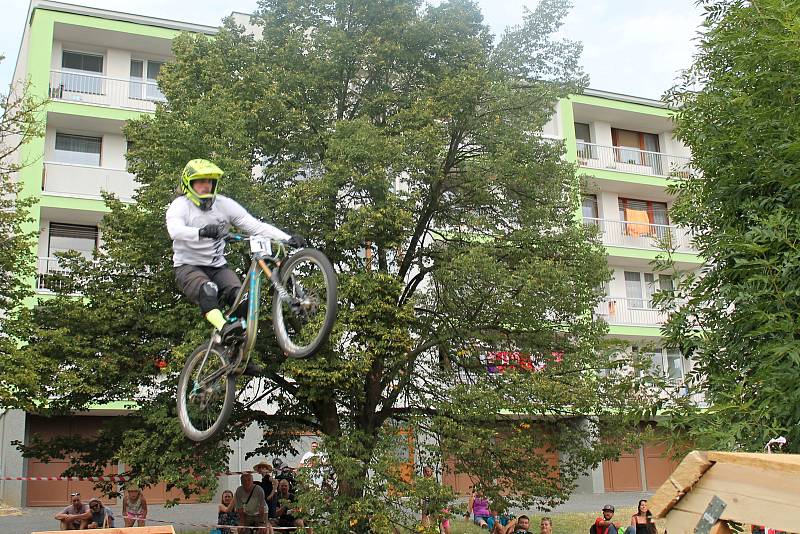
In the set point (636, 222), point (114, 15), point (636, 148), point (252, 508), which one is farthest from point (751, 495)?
point (636, 148)

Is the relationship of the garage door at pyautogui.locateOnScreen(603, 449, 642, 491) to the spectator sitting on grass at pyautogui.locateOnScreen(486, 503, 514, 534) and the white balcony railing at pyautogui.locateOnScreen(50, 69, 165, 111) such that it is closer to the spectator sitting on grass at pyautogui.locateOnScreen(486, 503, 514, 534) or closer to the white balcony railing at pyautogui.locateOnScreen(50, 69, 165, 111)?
the spectator sitting on grass at pyautogui.locateOnScreen(486, 503, 514, 534)

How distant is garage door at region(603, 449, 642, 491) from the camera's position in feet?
111

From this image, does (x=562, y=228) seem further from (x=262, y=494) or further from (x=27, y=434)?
(x=27, y=434)

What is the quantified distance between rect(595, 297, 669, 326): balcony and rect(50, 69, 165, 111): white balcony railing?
63.2ft

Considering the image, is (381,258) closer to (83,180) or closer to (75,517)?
(75,517)

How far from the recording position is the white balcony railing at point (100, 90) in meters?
27.7

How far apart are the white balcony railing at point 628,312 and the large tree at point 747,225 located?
22.9 meters

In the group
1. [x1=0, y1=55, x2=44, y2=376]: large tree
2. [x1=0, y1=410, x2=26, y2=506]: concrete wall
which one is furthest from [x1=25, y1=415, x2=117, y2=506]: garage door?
[x1=0, y1=55, x2=44, y2=376]: large tree

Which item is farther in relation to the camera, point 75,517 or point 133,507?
point 133,507

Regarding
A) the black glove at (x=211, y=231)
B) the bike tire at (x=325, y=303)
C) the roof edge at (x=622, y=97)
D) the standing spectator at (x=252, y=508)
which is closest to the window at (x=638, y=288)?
the roof edge at (x=622, y=97)

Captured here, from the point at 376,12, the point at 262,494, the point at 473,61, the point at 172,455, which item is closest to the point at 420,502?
the point at 262,494

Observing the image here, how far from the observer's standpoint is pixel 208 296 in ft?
A: 23.4

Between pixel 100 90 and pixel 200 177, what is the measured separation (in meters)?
23.7

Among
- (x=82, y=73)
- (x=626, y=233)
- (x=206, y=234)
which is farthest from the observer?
(x=626, y=233)
